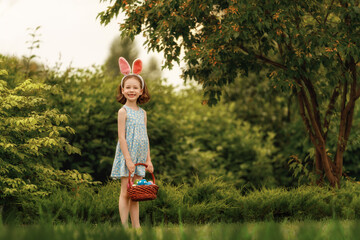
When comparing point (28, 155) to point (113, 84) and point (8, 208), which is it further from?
point (113, 84)

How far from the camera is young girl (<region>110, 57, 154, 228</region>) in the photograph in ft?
16.4

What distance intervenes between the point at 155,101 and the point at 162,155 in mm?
1408

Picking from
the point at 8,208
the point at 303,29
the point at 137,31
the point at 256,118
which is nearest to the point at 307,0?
the point at 303,29

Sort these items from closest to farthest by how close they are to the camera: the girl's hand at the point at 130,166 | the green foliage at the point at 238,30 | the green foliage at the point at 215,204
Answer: the girl's hand at the point at 130,166 → the green foliage at the point at 215,204 → the green foliage at the point at 238,30

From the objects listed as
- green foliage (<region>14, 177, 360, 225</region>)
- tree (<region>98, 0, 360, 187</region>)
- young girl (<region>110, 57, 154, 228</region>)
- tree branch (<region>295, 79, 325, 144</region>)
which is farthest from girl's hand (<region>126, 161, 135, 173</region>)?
tree branch (<region>295, 79, 325, 144</region>)

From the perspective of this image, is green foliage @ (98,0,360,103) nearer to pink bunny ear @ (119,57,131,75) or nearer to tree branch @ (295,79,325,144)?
tree branch @ (295,79,325,144)

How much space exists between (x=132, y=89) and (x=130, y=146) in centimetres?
69

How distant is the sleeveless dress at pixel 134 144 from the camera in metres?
5.09

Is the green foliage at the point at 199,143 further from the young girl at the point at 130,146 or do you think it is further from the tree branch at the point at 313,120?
the young girl at the point at 130,146

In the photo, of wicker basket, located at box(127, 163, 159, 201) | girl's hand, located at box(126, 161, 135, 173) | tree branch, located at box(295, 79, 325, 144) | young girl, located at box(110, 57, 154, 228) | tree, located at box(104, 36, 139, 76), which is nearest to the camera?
wicker basket, located at box(127, 163, 159, 201)

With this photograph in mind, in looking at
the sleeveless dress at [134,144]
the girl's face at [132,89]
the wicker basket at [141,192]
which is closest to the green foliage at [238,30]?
the girl's face at [132,89]

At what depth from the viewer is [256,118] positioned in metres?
14.5

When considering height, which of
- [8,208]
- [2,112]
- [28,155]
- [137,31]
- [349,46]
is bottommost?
[8,208]

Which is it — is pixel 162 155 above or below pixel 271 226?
above
